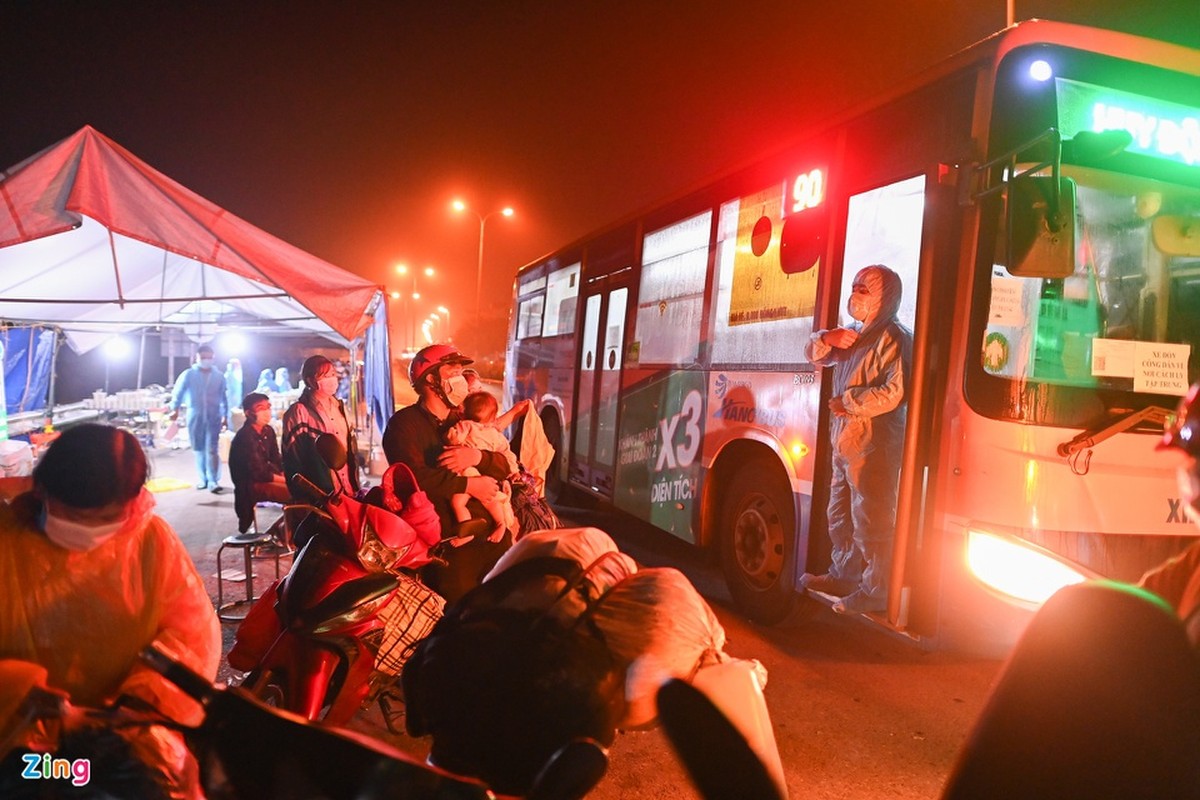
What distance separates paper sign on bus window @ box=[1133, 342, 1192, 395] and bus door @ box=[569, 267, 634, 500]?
5214 millimetres

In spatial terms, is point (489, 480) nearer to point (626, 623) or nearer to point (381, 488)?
point (381, 488)

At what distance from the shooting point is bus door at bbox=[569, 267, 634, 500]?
28.9ft

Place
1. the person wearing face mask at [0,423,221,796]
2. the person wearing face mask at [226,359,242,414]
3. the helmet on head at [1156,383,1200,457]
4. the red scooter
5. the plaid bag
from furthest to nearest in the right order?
the person wearing face mask at [226,359,242,414], the plaid bag, the red scooter, the person wearing face mask at [0,423,221,796], the helmet on head at [1156,383,1200,457]

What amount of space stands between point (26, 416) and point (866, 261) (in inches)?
470

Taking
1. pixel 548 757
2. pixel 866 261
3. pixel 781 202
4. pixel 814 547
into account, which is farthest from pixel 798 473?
pixel 548 757

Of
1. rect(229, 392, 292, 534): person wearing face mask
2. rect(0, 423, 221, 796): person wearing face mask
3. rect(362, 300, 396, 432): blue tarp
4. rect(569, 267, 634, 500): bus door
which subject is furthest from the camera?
rect(362, 300, 396, 432): blue tarp

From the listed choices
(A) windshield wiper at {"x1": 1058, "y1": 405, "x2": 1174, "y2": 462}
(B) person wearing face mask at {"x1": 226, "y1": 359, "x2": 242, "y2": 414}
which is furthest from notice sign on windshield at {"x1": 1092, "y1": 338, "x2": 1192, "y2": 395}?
(B) person wearing face mask at {"x1": 226, "y1": 359, "x2": 242, "y2": 414}

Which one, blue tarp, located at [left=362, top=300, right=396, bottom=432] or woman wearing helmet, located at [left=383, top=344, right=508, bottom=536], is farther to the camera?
blue tarp, located at [left=362, top=300, right=396, bottom=432]

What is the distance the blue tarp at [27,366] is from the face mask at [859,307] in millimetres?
11320

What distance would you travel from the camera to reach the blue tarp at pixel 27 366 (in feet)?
36.5

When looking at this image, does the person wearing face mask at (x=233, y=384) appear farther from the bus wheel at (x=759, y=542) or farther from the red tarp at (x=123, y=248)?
the bus wheel at (x=759, y=542)

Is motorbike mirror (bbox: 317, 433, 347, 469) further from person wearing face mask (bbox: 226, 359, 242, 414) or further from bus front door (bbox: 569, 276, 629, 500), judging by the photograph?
person wearing face mask (bbox: 226, 359, 242, 414)

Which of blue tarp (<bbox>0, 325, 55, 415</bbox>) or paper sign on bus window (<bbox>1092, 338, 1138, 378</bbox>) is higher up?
paper sign on bus window (<bbox>1092, 338, 1138, 378</bbox>)

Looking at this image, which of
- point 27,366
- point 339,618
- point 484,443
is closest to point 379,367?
point 484,443
